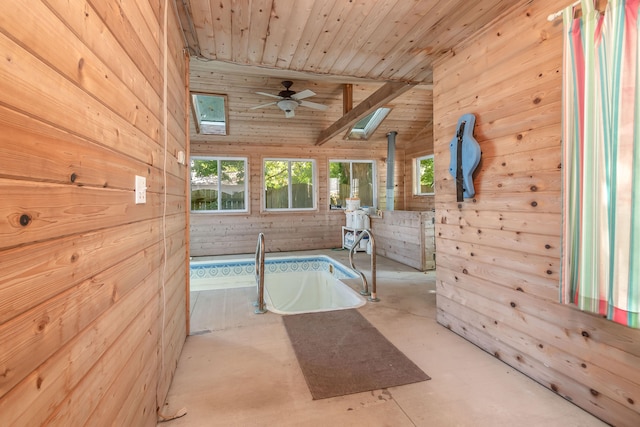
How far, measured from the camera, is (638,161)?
1.31 m

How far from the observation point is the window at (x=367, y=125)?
630 centimetres

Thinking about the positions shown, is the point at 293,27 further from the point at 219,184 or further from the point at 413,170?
the point at 413,170

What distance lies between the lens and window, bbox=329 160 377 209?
7.20m

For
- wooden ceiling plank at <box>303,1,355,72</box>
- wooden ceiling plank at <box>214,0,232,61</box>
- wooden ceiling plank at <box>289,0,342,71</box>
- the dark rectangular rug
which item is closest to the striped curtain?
the dark rectangular rug

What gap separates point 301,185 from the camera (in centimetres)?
701

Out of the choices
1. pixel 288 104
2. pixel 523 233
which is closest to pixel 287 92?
pixel 288 104

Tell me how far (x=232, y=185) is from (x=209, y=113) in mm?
1563

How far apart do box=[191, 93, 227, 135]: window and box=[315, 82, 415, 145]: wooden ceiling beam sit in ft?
6.83

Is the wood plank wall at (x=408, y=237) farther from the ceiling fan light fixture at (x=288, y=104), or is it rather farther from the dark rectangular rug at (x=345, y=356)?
the ceiling fan light fixture at (x=288, y=104)

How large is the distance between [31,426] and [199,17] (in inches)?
Result: 90.1

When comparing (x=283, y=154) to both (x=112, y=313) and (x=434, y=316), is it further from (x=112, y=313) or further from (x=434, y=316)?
(x=112, y=313)

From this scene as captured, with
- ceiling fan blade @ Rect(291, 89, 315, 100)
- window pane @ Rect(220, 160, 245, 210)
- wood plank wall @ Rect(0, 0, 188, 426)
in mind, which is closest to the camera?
wood plank wall @ Rect(0, 0, 188, 426)

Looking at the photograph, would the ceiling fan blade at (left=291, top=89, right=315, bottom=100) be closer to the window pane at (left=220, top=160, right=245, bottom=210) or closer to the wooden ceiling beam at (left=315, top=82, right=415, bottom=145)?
the wooden ceiling beam at (left=315, top=82, right=415, bottom=145)

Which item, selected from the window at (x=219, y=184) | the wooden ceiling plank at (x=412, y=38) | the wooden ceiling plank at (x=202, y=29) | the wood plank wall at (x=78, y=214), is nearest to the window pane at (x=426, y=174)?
the window at (x=219, y=184)
